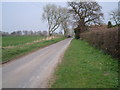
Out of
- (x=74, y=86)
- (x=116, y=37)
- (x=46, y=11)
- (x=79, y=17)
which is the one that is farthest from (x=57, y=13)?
(x=74, y=86)

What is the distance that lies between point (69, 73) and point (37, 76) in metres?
1.45

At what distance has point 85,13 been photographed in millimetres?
48625

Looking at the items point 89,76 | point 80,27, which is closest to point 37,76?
point 89,76

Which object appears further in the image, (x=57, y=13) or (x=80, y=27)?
(x=57, y=13)

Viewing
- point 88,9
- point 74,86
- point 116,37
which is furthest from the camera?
point 88,9

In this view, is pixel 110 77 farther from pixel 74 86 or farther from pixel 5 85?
pixel 5 85

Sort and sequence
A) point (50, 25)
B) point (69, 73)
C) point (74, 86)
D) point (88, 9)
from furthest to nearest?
point (50, 25) → point (88, 9) → point (69, 73) → point (74, 86)

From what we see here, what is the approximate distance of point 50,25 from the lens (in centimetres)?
6400

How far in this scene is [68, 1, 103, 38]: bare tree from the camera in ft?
155

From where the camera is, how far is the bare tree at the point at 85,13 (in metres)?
47.3

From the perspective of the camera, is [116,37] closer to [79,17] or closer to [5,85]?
[5,85]

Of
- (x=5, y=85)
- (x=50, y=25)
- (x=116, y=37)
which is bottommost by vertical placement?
(x=5, y=85)

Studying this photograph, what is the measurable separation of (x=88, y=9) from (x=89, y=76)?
43.3m

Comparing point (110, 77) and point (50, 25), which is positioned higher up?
point (50, 25)
